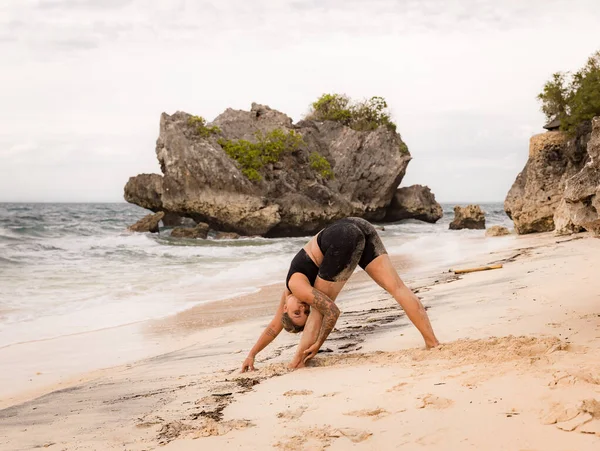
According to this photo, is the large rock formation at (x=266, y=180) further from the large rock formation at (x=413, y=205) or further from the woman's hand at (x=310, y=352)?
the woman's hand at (x=310, y=352)

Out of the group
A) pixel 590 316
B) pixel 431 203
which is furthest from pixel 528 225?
pixel 431 203

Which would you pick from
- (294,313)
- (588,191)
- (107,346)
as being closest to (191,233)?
(107,346)

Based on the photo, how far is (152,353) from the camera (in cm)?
680

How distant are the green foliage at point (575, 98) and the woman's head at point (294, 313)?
18732 millimetres

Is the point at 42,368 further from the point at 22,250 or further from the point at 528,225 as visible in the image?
the point at 528,225

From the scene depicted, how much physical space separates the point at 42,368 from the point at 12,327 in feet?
8.81

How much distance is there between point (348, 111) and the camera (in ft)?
151

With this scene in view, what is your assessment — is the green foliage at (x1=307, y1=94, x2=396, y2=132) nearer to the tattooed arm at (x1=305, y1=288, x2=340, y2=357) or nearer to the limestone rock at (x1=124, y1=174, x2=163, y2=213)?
the limestone rock at (x1=124, y1=174, x2=163, y2=213)

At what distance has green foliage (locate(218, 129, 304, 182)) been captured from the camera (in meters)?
34.8

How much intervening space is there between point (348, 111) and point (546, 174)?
85.4ft

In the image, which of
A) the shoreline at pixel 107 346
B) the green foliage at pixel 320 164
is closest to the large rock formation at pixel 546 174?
the shoreline at pixel 107 346

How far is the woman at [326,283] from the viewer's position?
473 centimetres

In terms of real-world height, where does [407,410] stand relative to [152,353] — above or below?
above

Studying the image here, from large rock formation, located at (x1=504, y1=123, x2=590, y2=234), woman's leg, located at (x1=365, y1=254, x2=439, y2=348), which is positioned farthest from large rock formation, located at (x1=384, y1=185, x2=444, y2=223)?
woman's leg, located at (x1=365, y1=254, x2=439, y2=348)
